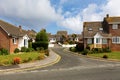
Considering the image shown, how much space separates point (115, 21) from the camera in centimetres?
4894

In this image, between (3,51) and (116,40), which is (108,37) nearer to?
(116,40)

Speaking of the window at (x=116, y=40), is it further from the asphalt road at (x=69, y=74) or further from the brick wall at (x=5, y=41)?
the asphalt road at (x=69, y=74)

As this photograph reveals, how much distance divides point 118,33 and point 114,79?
35289 millimetres

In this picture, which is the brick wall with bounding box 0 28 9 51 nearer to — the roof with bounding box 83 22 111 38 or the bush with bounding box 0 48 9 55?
the bush with bounding box 0 48 9 55

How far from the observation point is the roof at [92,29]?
50500 mm

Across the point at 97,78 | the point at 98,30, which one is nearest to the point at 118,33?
the point at 98,30

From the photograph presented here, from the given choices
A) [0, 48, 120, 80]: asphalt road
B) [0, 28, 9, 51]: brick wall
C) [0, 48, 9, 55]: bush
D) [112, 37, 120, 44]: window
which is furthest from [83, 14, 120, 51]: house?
[0, 48, 120, 80]: asphalt road

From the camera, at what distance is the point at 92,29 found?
5366cm

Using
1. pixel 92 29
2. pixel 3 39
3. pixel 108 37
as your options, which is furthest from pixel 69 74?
pixel 92 29

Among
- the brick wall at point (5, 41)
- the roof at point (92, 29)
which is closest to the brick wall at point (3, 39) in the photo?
Result: the brick wall at point (5, 41)

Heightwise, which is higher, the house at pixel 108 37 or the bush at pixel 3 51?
the house at pixel 108 37

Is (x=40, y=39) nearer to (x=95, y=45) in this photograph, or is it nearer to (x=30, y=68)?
(x=95, y=45)

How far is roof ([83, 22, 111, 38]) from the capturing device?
50500mm

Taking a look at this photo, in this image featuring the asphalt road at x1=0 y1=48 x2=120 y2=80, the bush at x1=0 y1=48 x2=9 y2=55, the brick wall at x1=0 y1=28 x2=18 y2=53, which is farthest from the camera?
the brick wall at x1=0 y1=28 x2=18 y2=53
